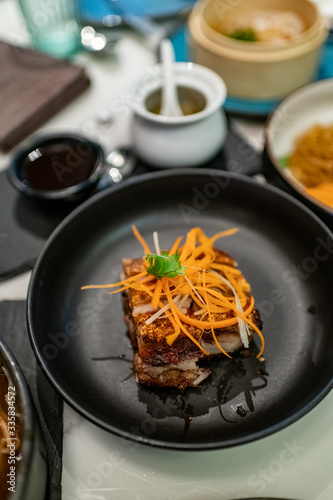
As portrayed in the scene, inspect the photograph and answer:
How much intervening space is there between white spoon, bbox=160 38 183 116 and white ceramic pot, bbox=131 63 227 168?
5 cm

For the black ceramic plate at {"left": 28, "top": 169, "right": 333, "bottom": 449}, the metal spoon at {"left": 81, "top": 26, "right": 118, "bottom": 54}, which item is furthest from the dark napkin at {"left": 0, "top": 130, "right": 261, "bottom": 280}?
the metal spoon at {"left": 81, "top": 26, "right": 118, "bottom": 54}

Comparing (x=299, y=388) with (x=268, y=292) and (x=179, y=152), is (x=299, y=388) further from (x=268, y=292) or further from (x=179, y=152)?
(x=179, y=152)

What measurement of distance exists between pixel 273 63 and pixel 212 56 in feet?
0.94

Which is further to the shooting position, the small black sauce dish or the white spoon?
the white spoon

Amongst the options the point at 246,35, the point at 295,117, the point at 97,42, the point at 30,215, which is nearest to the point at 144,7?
the point at 97,42

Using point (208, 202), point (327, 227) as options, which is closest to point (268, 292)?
point (327, 227)

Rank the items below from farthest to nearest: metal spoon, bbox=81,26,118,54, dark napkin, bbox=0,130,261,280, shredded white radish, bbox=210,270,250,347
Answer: metal spoon, bbox=81,26,118,54 → dark napkin, bbox=0,130,261,280 → shredded white radish, bbox=210,270,250,347

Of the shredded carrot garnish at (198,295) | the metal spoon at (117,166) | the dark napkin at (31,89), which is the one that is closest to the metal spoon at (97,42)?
the dark napkin at (31,89)

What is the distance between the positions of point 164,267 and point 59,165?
833mm

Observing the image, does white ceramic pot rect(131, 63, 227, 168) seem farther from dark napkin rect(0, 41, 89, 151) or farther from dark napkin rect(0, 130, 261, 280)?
dark napkin rect(0, 41, 89, 151)

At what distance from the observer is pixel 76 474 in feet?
3.80

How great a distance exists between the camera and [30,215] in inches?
70.6

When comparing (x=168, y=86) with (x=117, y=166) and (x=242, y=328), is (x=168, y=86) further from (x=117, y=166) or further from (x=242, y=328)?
(x=242, y=328)

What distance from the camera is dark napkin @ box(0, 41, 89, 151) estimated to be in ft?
6.79
